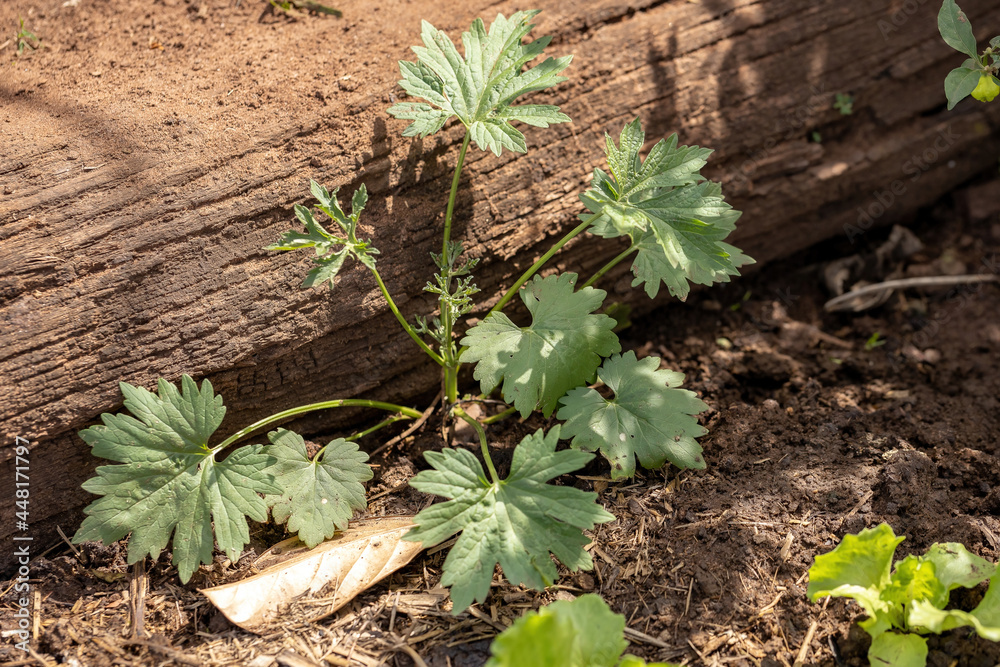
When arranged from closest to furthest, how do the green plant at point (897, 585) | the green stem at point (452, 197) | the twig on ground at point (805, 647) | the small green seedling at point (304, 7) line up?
the green plant at point (897, 585) → the twig on ground at point (805, 647) → the green stem at point (452, 197) → the small green seedling at point (304, 7)

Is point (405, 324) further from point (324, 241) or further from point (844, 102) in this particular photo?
point (844, 102)

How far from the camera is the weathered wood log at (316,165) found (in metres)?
2.15

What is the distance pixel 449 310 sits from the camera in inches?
90.7

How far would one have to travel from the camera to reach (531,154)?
8.39 feet

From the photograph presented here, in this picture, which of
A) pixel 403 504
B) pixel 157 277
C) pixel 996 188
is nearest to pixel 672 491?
pixel 403 504

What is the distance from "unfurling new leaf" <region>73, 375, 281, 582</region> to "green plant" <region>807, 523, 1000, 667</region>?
159 centimetres

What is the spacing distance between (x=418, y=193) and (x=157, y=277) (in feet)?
3.01

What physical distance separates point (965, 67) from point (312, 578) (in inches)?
95.2

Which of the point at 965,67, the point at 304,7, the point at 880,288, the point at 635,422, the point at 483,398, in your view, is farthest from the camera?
the point at 880,288

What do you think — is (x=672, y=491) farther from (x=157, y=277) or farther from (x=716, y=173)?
(x=157, y=277)

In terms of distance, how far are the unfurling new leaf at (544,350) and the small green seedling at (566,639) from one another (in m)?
0.67

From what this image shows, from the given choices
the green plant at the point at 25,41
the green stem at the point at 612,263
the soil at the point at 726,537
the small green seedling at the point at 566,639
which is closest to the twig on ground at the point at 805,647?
the soil at the point at 726,537

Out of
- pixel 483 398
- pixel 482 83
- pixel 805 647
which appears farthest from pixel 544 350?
pixel 805 647

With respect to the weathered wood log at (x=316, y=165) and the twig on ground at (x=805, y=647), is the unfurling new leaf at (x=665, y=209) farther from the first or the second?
the twig on ground at (x=805, y=647)
